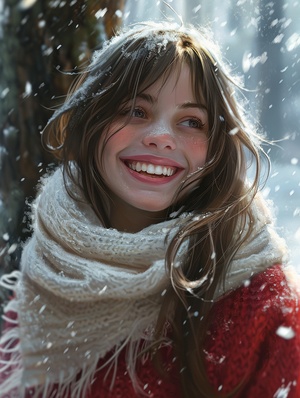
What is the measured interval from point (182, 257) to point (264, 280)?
15 cm

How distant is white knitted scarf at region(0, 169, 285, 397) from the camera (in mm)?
1095

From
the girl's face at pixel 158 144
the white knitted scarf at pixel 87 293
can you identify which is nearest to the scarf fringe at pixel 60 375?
the white knitted scarf at pixel 87 293

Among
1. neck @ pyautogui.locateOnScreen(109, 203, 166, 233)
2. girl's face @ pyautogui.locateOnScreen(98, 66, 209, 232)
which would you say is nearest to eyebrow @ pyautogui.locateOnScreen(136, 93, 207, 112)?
girl's face @ pyautogui.locateOnScreen(98, 66, 209, 232)

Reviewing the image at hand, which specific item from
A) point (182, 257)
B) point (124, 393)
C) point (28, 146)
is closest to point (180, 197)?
point (182, 257)

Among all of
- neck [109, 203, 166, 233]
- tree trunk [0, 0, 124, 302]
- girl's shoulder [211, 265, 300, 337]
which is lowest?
girl's shoulder [211, 265, 300, 337]

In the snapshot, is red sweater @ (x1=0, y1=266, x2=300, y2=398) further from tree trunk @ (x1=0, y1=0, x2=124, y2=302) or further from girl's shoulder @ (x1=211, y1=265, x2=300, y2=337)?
tree trunk @ (x1=0, y1=0, x2=124, y2=302)

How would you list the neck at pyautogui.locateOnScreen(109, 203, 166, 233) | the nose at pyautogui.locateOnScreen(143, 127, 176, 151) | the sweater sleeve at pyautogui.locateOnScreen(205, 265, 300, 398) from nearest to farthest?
the sweater sleeve at pyautogui.locateOnScreen(205, 265, 300, 398)
the nose at pyautogui.locateOnScreen(143, 127, 176, 151)
the neck at pyautogui.locateOnScreen(109, 203, 166, 233)

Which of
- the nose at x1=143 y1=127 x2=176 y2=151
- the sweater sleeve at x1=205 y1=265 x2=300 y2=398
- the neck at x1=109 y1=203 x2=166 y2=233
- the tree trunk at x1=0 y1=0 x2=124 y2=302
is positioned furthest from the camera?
the tree trunk at x1=0 y1=0 x2=124 y2=302

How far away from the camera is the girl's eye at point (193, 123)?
3.78 ft

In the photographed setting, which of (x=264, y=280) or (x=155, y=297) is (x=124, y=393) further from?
(x=264, y=280)

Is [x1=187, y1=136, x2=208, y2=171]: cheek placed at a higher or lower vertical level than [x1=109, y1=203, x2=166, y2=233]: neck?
higher

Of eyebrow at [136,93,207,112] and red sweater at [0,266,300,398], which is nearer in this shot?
red sweater at [0,266,300,398]

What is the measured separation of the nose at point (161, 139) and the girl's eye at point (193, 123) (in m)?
0.05

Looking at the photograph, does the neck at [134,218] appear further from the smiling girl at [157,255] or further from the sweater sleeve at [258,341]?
the sweater sleeve at [258,341]
